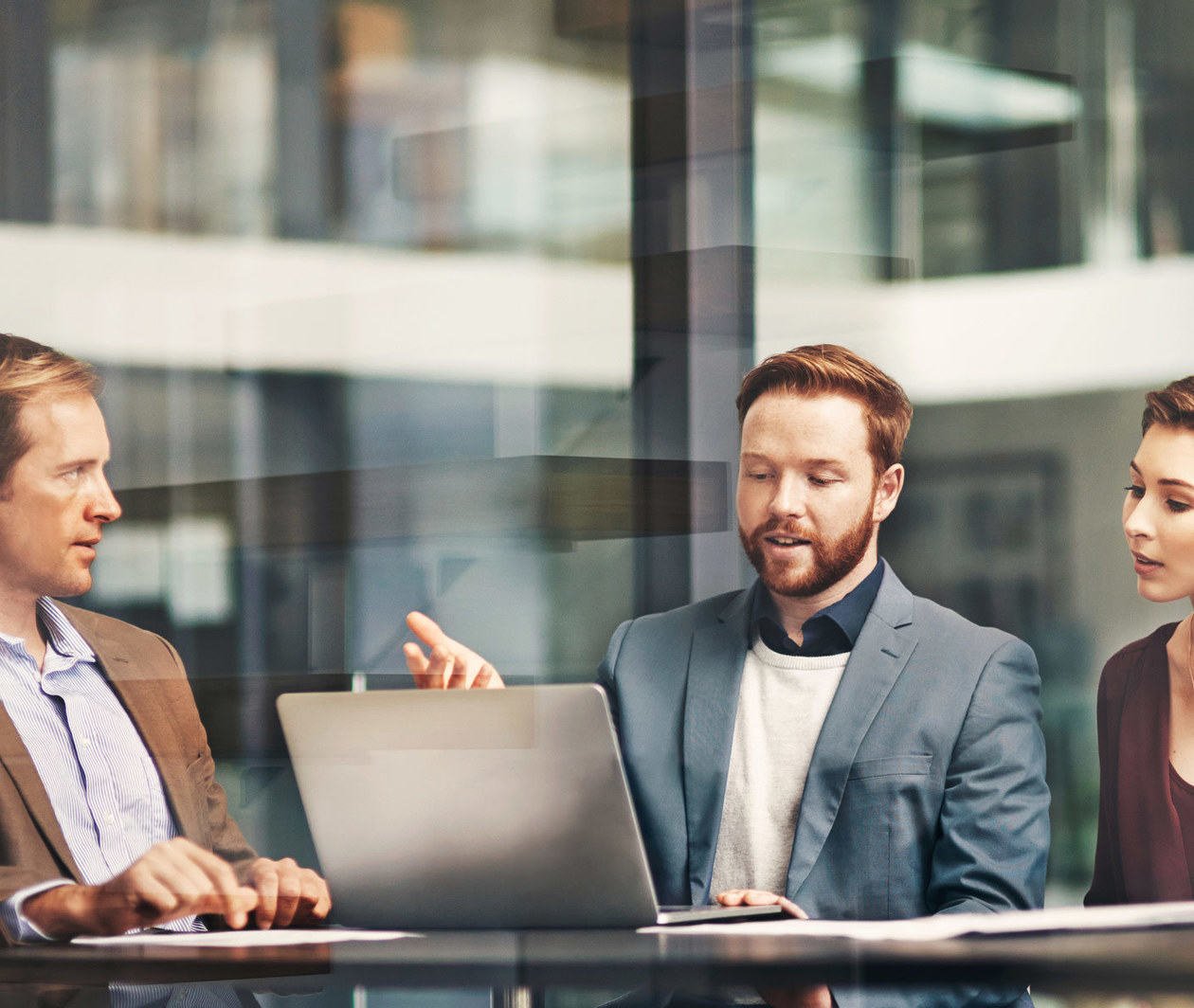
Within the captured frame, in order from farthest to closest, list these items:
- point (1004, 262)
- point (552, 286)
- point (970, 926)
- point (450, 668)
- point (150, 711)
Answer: point (552, 286) → point (1004, 262) → point (150, 711) → point (450, 668) → point (970, 926)

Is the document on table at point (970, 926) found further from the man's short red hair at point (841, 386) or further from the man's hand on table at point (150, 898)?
the man's short red hair at point (841, 386)

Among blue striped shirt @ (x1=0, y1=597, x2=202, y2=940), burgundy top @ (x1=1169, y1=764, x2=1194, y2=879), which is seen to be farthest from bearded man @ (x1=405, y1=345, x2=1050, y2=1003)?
blue striped shirt @ (x1=0, y1=597, x2=202, y2=940)

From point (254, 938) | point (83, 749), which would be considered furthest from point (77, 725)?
point (254, 938)

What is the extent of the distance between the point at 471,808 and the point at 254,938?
130 millimetres

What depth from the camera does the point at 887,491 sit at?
125 cm

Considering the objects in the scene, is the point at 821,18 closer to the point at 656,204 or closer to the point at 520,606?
the point at 656,204

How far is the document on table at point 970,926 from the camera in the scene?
0.72 metres

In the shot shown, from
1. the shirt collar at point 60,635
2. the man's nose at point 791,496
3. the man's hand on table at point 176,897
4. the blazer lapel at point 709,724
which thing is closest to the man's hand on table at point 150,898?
the man's hand on table at point 176,897

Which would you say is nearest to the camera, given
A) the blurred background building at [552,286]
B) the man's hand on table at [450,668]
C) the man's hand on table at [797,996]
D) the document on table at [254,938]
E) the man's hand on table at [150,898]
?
the man's hand on table at [797,996]

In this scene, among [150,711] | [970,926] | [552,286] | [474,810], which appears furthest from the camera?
[552,286]

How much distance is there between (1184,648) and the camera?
1.16 meters

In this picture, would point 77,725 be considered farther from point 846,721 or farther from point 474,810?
point 846,721

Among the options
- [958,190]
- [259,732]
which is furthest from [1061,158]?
[259,732]

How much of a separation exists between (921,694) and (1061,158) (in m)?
0.48
